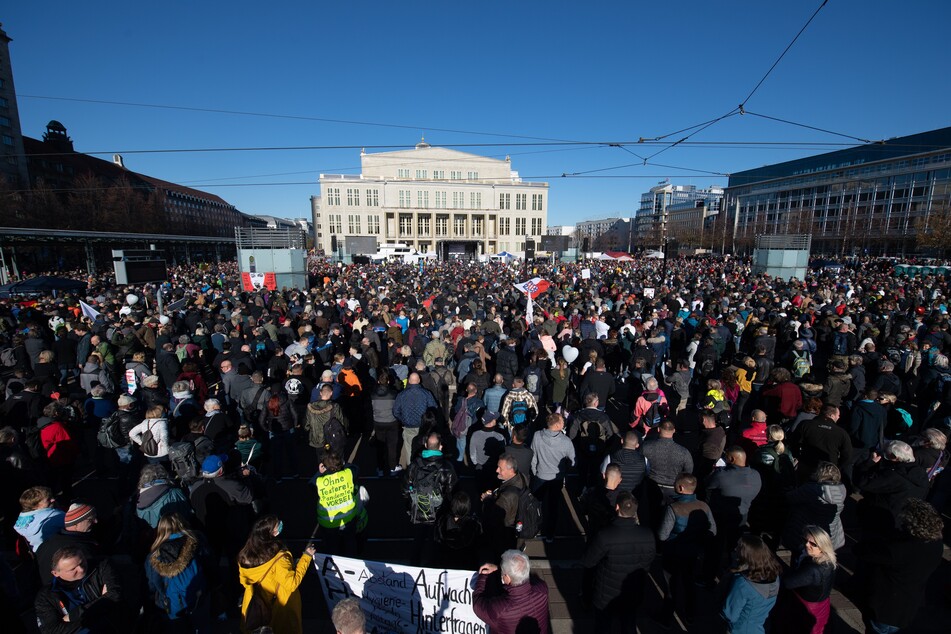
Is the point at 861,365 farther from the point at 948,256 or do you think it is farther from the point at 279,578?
the point at 948,256

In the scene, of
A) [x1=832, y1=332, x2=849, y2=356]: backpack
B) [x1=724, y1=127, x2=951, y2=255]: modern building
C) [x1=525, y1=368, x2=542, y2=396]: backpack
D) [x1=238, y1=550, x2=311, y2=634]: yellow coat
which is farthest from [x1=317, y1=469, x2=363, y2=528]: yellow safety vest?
[x1=724, y1=127, x2=951, y2=255]: modern building

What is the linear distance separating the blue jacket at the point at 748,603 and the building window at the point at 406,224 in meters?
73.0

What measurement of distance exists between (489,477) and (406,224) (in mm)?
71258

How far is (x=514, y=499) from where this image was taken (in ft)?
12.8

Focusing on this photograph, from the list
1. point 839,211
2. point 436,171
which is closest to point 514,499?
point 436,171

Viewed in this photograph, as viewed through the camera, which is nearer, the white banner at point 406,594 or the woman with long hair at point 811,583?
the woman with long hair at point 811,583

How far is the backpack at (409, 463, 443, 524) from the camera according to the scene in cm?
404

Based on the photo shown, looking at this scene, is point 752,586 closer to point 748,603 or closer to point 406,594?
point 748,603

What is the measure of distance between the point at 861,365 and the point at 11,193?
52362 millimetres

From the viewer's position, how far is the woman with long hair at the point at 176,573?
9.91ft

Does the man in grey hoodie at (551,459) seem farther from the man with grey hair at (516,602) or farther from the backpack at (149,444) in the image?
the backpack at (149,444)

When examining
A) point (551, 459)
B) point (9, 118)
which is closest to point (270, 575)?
point (551, 459)

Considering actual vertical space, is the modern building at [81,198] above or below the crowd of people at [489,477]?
above

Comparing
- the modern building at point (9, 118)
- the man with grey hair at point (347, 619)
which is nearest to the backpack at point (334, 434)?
the man with grey hair at point (347, 619)
